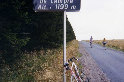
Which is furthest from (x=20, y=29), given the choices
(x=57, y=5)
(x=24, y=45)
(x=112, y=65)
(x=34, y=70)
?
(x=112, y=65)

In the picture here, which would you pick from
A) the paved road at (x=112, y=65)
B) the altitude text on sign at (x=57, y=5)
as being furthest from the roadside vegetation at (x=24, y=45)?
the altitude text on sign at (x=57, y=5)

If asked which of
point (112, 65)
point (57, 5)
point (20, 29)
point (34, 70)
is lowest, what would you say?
point (112, 65)

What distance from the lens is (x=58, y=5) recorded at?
7102 millimetres

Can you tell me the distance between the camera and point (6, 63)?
37.8ft

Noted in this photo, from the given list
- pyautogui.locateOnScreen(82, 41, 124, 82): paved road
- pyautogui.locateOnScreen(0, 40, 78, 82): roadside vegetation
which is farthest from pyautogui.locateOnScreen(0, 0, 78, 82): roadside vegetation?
pyautogui.locateOnScreen(82, 41, 124, 82): paved road

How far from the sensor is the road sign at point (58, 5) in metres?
7.09

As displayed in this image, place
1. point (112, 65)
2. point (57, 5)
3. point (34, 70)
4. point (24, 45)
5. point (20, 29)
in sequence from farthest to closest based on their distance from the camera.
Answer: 1. point (112, 65)
2. point (20, 29)
3. point (34, 70)
4. point (24, 45)
5. point (57, 5)

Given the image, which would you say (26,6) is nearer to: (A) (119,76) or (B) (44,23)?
(B) (44,23)

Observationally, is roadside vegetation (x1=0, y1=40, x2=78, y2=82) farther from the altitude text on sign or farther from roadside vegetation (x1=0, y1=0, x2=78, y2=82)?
the altitude text on sign

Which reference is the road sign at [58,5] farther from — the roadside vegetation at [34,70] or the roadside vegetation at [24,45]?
the roadside vegetation at [34,70]

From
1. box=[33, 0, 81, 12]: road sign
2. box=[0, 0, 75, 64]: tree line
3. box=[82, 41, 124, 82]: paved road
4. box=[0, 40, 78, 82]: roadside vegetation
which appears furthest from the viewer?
box=[82, 41, 124, 82]: paved road

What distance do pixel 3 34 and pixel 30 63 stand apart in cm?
288

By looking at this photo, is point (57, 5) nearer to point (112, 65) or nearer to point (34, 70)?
point (34, 70)

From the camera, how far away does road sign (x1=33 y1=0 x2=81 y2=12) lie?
7.09 meters
